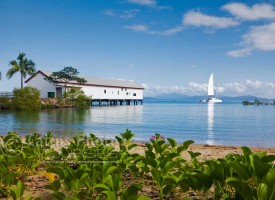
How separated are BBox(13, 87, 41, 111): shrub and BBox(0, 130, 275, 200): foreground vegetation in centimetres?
4456

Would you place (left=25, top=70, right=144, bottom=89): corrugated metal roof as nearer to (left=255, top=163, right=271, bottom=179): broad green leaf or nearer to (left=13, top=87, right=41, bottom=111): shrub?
(left=13, top=87, right=41, bottom=111): shrub

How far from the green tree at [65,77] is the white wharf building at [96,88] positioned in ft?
1.97

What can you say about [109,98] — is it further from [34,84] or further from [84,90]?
[34,84]

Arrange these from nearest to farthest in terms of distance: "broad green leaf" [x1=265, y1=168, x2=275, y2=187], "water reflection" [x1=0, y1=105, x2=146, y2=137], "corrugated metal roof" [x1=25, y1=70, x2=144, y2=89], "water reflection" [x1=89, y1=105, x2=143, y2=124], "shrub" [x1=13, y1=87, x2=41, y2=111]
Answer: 1. "broad green leaf" [x1=265, y1=168, x2=275, y2=187]
2. "water reflection" [x1=0, y1=105, x2=146, y2=137]
3. "water reflection" [x1=89, y1=105, x2=143, y2=124]
4. "shrub" [x1=13, y1=87, x2=41, y2=111]
5. "corrugated metal roof" [x1=25, y1=70, x2=144, y2=89]

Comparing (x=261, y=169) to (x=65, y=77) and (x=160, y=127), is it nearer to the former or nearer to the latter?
(x=160, y=127)

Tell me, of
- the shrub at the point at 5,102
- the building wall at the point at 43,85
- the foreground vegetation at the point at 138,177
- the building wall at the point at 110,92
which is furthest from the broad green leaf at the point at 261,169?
the building wall at the point at 110,92

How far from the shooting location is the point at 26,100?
4853 centimetres

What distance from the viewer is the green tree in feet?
179

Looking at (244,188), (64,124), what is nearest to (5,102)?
(64,124)

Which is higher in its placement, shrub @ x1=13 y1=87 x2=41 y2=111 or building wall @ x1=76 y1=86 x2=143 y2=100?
building wall @ x1=76 y1=86 x2=143 y2=100

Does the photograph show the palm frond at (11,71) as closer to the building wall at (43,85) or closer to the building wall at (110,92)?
the building wall at (43,85)

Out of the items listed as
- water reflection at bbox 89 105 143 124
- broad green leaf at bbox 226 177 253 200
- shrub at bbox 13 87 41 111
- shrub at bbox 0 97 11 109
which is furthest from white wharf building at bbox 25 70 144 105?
broad green leaf at bbox 226 177 253 200

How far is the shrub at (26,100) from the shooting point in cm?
4825

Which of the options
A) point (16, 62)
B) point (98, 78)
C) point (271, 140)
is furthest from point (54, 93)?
point (271, 140)
